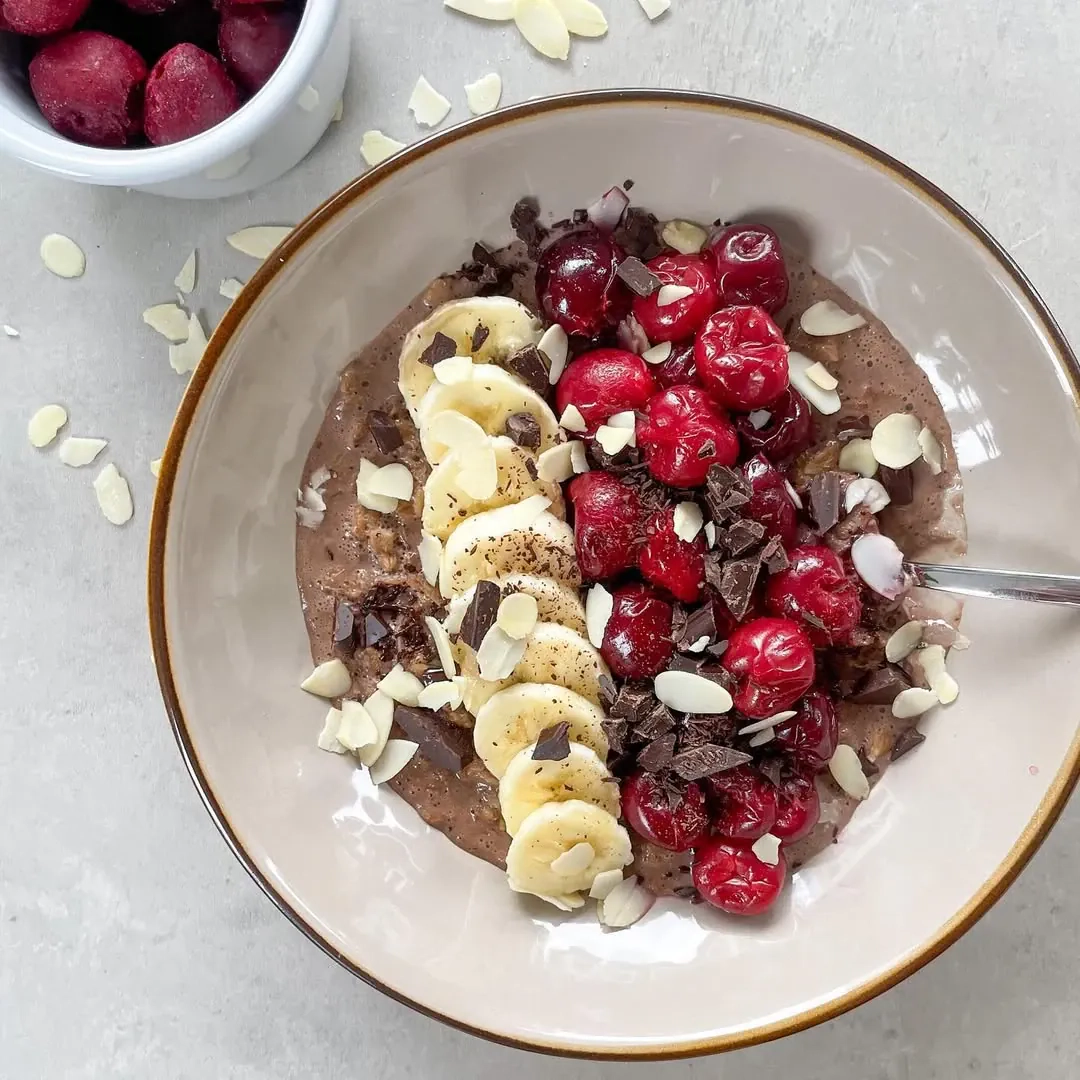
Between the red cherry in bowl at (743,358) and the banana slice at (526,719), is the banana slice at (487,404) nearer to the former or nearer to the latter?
the red cherry in bowl at (743,358)

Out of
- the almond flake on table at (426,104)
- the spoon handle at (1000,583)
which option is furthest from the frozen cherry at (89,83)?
the spoon handle at (1000,583)

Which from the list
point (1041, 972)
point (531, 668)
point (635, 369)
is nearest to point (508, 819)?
point (531, 668)

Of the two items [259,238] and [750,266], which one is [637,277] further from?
[259,238]

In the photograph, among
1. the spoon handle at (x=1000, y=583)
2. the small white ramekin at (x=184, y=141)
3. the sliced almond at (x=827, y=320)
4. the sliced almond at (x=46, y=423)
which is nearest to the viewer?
the small white ramekin at (x=184, y=141)

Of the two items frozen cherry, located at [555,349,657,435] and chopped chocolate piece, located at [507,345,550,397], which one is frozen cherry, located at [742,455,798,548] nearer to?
frozen cherry, located at [555,349,657,435]

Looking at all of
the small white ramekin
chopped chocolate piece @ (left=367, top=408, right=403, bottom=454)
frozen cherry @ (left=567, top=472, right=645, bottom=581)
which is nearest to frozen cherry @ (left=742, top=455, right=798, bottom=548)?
frozen cherry @ (left=567, top=472, right=645, bottom=581)

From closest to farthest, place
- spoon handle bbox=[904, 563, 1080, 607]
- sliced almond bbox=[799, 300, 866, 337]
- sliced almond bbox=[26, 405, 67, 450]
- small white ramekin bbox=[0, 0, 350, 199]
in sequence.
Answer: small white ramekin bbox=[0, 0, 350, 199]
spoon handle bbox=[904, 563, 1080, 607]
sliced almond bbox=[799, 300, 866, 337]
sliced almond bbox=[26, 405, 67, 450]

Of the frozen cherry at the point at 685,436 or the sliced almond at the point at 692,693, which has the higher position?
the frozen cherry at the point at 685,436
